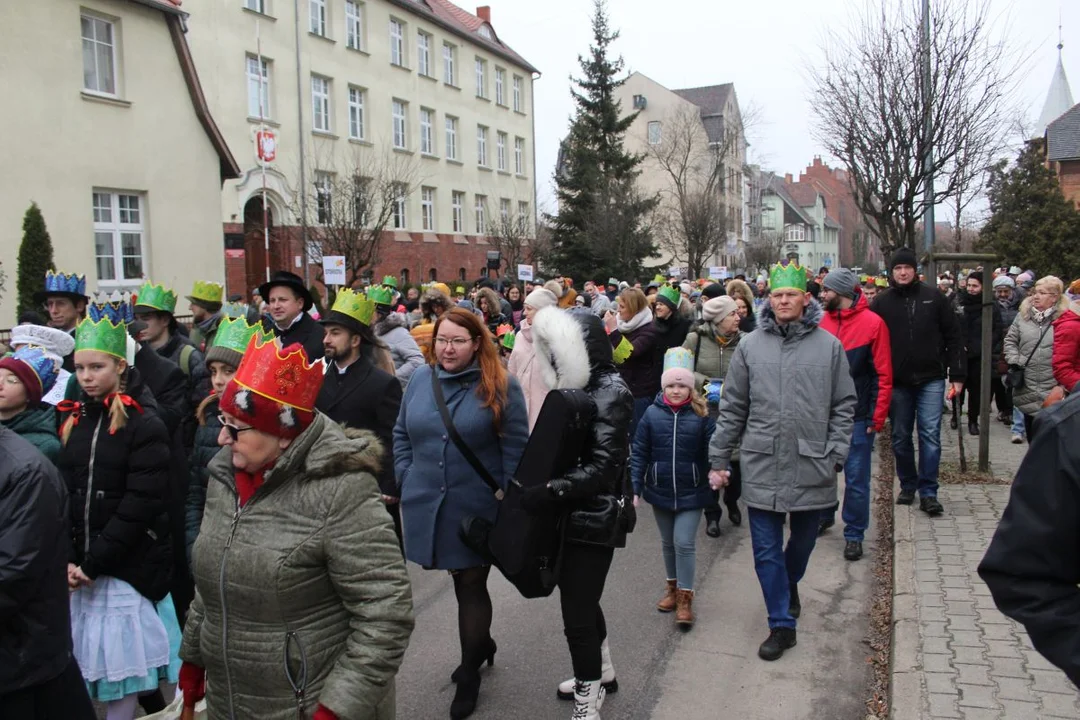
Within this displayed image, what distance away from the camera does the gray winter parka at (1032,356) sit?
890 centimetres

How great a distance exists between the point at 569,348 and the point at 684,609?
226cm

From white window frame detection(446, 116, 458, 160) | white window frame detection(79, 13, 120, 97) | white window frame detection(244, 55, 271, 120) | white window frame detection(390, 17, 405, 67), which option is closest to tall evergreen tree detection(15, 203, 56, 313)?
white window frame detection(79, 13, 120, 97)

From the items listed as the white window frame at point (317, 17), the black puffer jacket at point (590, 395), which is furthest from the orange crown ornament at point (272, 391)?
the white window frame at point (317, 17)

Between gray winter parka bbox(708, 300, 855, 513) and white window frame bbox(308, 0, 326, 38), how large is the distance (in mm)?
31283

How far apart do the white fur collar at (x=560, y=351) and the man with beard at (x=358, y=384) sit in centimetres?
143

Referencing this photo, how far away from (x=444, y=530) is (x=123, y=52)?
1860cm

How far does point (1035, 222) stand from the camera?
31.9m

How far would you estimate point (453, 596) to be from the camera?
20.2 ft

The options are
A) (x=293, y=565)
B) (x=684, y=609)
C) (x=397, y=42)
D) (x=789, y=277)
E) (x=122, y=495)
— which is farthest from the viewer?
(x=397, y=42)

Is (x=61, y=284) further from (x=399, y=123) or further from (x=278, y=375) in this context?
(x=399, y=123)

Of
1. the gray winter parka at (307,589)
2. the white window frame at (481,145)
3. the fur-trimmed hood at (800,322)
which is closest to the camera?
the gray winter parka at (307,589)

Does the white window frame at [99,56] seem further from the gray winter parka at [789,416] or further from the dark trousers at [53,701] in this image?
the dark trousers at [53,701]

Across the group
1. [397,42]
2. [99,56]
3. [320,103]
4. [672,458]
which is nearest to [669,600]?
[672,458]

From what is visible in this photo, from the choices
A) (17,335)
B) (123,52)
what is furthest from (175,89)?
(17,335)
